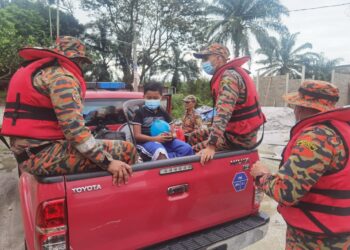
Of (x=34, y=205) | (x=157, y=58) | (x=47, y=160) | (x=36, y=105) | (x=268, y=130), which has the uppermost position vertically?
(x=157, y=58)

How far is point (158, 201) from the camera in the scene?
7.52ft

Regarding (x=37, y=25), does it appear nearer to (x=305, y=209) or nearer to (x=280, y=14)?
(x=280, y=14)

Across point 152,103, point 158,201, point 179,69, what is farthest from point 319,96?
point 179,69

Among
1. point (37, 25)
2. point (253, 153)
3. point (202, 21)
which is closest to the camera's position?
point (253, 153)

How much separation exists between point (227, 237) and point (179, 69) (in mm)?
30003

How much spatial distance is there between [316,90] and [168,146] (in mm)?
1608

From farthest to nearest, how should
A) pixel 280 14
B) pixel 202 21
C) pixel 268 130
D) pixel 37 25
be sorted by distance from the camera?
pixel 202 21
pixel 37 25
pixel 280 14
pixel 268 130

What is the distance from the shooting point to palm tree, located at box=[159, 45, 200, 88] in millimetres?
31641

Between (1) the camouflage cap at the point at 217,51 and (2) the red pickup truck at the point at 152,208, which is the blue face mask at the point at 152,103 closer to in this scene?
(1) the camouflage cap at the point at 217,51

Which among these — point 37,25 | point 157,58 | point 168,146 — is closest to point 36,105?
point 168,146

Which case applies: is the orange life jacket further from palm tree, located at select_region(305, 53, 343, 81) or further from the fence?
palm tree, located at select_region(305, 53, 343, 81)

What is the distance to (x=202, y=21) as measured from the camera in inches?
1189

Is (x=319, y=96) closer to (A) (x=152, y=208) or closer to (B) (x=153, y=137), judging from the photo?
(A) (x=152, y=208)

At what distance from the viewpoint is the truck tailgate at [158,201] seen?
200 centimetres
